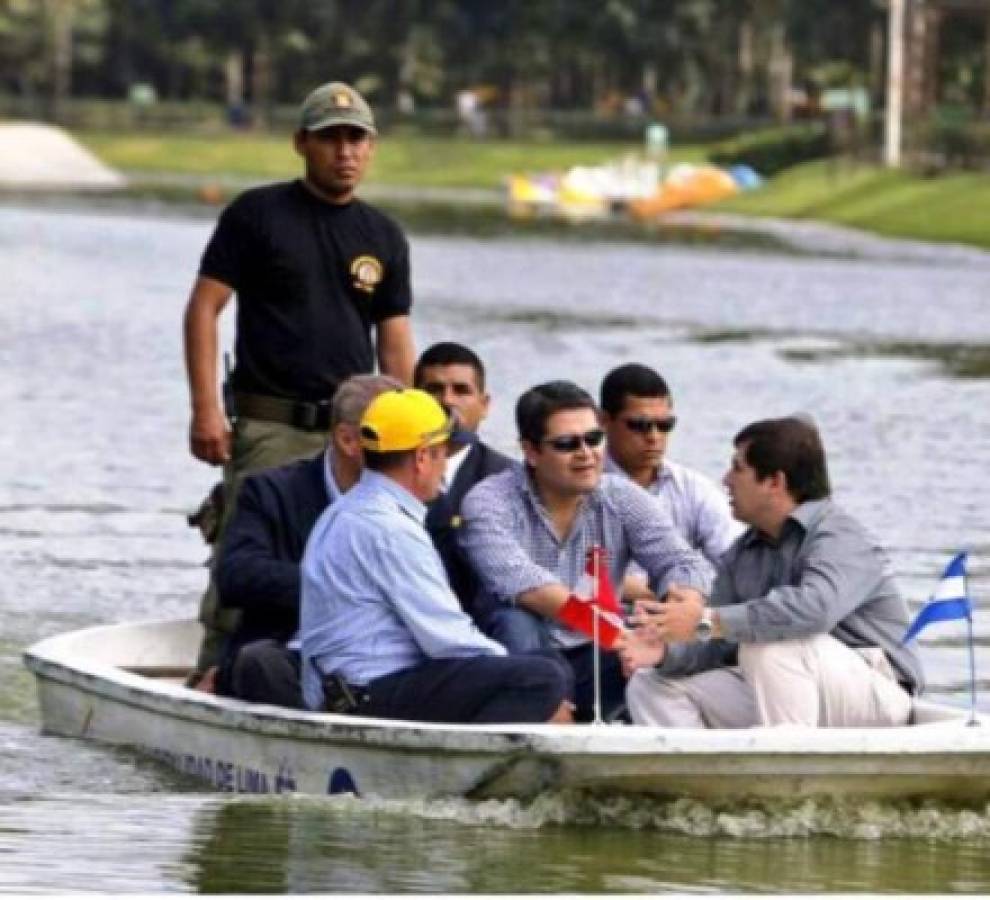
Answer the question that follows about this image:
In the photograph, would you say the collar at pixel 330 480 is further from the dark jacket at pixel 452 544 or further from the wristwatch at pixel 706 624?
the wristwatch at pixel 706 624

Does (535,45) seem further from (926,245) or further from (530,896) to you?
(530,896)

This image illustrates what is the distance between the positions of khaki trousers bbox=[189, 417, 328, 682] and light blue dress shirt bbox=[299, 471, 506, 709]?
64.8 inches

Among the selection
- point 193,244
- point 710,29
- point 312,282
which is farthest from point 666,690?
point 710,29

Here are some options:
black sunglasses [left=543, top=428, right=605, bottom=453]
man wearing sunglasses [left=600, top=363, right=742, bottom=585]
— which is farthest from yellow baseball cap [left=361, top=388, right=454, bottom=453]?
man wearing sunglasses [left=600, top=363, right=742, bottom=585]

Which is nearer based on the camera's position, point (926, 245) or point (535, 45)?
point (926, 245)

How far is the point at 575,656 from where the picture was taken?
40.1ft

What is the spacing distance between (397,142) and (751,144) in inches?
729

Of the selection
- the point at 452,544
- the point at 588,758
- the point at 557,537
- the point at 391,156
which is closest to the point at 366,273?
the point at 452,544

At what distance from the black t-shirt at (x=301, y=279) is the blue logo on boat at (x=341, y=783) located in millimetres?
2406

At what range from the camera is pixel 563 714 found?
11.6 meters

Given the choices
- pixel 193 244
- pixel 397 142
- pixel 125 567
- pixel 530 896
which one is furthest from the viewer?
pixel 397 142

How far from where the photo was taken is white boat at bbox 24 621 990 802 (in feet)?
36.2

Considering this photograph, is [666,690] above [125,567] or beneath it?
above

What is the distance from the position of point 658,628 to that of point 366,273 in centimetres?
276
